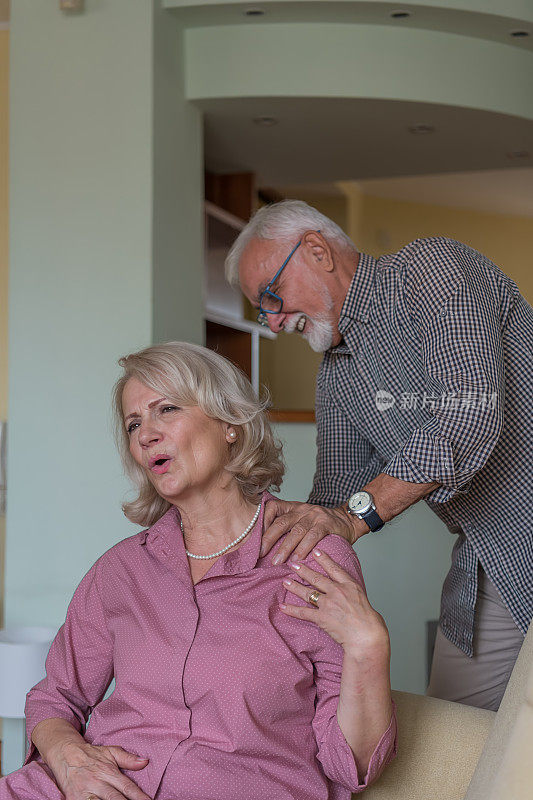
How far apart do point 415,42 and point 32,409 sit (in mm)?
2104

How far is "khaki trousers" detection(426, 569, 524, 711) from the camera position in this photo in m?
2.13

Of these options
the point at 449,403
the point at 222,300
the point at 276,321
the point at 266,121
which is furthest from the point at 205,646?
the point at 222,300

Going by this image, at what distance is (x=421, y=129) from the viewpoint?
167 inches

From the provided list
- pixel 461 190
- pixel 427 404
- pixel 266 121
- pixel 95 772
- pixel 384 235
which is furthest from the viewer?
pixel 384 235

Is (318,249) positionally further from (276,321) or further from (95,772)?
(95,772)

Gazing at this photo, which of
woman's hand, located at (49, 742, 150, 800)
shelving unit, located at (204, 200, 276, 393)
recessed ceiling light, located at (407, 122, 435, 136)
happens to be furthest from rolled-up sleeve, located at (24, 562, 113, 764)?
recessed ceiling light, located at (407, 122, 435, 136)

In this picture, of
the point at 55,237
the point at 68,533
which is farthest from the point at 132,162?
the point at 68,533

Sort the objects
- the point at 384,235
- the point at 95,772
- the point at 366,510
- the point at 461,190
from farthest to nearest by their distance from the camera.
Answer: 1. the point at 384,235
2. the point at 461,190
3. the point at 366,510
4. the point at 95,772

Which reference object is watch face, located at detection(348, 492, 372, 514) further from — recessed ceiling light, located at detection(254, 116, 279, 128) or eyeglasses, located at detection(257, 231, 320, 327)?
recessed ceiling light, located at detection(254, 116, 279, 128)

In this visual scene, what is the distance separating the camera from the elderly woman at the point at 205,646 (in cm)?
157

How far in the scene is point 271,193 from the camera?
609 cm

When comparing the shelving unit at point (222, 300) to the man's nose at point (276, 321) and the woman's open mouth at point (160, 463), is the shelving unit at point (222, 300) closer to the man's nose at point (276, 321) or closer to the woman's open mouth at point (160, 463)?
the man's nose at point (276, 321)

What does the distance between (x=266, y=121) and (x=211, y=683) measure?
2.99 m

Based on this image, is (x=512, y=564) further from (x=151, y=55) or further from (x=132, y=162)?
(x=151, y=55)
